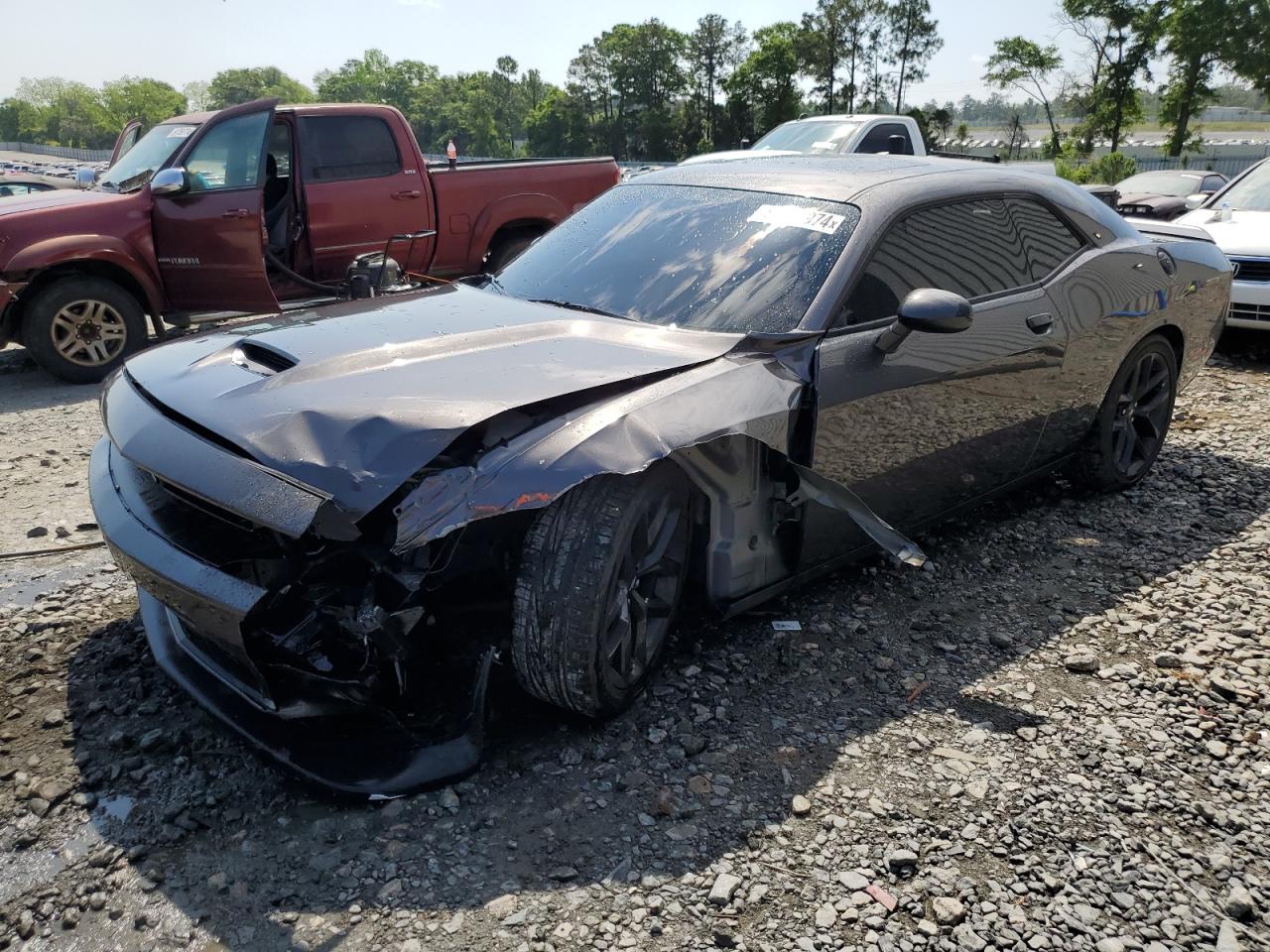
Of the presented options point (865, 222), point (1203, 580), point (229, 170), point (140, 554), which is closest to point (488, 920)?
point (140, 554)

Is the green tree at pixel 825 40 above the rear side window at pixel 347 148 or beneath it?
above

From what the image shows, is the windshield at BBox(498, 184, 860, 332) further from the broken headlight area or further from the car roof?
the broken headlight area

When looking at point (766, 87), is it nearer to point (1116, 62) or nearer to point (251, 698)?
point (1116, 62)

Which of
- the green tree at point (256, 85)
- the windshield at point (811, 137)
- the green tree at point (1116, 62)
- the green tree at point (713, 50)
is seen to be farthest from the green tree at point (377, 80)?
the windshield at point (811, 137)

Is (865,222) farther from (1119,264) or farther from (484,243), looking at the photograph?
(484,243)

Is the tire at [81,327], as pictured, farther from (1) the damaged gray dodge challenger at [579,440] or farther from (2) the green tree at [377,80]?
(2) the green tree at [377,80]

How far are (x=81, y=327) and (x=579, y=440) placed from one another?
6302 mm

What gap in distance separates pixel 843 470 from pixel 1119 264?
2.20 m

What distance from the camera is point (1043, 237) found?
165 inches

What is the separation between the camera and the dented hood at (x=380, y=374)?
7.83 feet

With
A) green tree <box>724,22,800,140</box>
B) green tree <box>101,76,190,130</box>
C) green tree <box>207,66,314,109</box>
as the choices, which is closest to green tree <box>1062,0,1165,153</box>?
green tree <box>724,22,800,140</box>

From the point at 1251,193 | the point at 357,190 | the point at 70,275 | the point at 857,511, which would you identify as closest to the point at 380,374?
the point at 857,511

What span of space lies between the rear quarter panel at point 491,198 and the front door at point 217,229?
1.60 meters

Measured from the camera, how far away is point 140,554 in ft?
8.55
